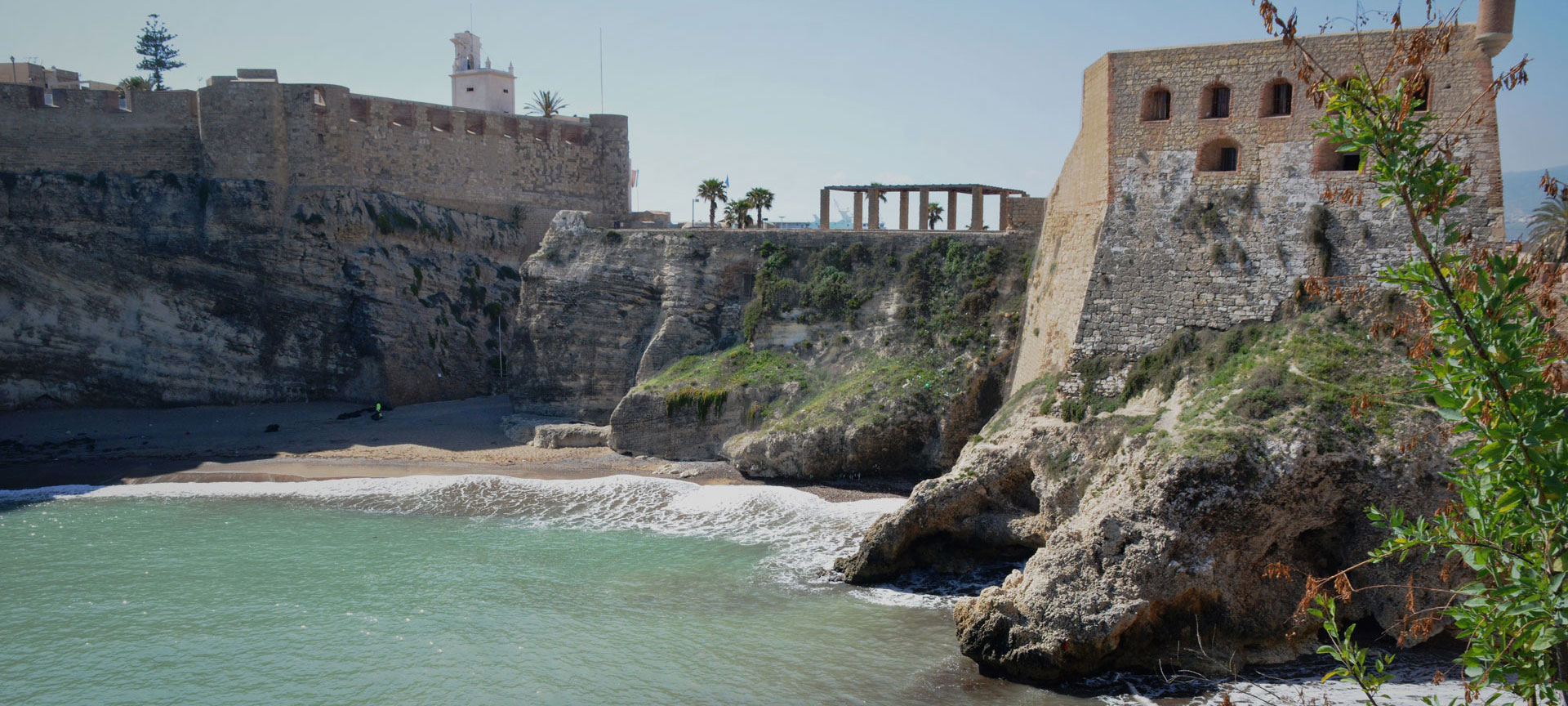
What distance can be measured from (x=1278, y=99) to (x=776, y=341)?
42.0 ft

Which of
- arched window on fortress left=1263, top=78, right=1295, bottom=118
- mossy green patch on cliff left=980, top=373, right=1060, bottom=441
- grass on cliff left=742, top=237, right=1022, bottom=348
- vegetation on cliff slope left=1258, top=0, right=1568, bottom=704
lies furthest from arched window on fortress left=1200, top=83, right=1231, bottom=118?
vegetation on cliff slope left=1258, top=0, right=1568, bottom=704

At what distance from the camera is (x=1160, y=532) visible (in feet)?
47.1

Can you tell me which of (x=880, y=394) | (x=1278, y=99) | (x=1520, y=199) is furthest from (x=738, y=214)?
(x=1520, y=199)

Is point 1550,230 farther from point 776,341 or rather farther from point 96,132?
point 96,132

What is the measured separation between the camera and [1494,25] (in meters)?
16.9

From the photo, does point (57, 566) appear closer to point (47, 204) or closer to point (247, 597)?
point (247, 597)

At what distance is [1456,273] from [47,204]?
122 feet

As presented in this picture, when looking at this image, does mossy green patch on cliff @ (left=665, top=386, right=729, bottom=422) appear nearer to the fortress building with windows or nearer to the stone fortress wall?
the fortress building with windows

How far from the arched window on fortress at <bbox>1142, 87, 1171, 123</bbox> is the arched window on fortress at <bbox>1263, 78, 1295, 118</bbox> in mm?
1682

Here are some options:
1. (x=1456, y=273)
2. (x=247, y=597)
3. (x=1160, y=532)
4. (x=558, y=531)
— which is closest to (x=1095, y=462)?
(x=1160, y=532)

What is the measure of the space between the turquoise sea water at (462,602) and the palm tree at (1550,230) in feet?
30.0

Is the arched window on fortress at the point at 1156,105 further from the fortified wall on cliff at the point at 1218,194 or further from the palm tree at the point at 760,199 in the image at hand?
the palm tree at the point at 760,199

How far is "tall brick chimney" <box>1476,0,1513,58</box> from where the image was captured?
16750 mm

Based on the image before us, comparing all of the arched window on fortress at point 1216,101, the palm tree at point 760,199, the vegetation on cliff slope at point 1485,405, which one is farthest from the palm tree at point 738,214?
the vegetation on cliff slope at point 1485,405
